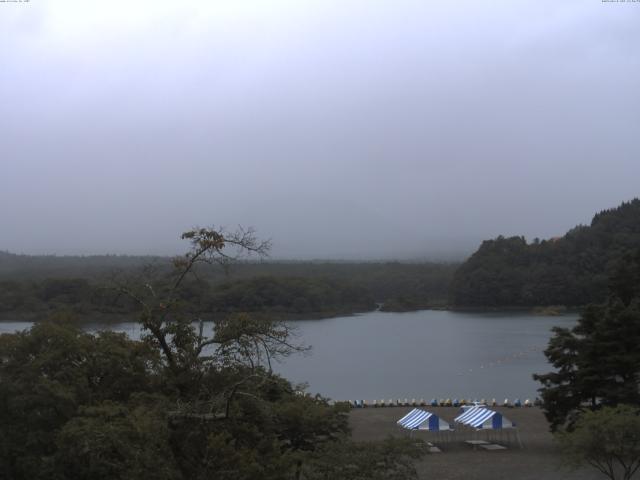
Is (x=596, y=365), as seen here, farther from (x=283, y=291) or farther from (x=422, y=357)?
(x=283, y=291)

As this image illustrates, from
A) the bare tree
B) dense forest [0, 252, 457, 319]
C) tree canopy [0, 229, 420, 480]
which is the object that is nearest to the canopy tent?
tree canopy [0, 229, 420, 480]

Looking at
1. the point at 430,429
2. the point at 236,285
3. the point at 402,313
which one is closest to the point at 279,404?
the point at 430,429

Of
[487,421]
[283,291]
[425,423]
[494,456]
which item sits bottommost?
[494,456]

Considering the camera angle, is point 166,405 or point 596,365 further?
point 596,365

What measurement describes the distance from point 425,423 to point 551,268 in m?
37.7

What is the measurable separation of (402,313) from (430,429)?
36.6 m

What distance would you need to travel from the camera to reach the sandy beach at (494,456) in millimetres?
9727

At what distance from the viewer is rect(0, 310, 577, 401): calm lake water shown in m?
20.7

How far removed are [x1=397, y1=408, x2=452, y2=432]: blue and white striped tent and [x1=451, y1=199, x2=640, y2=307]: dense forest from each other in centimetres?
3346

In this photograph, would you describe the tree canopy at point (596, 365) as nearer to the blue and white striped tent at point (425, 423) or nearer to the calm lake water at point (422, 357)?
the blue and white striped tent at point (425, 423)

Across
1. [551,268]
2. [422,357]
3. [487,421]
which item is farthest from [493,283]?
[487,421]

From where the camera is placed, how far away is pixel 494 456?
10.9 meters

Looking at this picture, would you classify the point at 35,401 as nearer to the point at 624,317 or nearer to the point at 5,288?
the point at 624,317

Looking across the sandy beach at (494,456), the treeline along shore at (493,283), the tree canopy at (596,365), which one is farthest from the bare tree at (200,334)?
the treeline along shore at (493,283)
